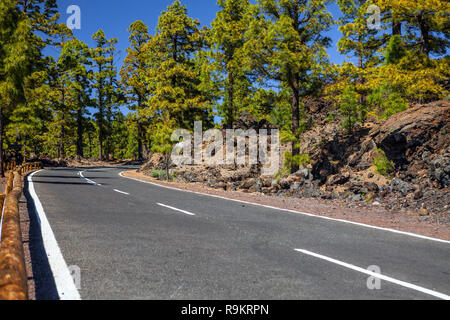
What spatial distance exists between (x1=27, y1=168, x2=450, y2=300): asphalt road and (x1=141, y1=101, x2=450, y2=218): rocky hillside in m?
4.60

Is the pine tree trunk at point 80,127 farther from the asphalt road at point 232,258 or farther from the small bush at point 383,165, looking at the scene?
the small bush at point 383,165

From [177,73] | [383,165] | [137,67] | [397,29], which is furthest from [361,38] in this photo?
[137,67]

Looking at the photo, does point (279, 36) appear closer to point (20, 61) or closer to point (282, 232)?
point (282, 232)

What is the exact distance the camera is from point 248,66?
699 inches

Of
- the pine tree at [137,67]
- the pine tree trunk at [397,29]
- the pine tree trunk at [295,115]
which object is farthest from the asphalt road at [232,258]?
the pine tree at [137,67]

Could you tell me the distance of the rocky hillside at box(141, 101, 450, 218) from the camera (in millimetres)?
10656

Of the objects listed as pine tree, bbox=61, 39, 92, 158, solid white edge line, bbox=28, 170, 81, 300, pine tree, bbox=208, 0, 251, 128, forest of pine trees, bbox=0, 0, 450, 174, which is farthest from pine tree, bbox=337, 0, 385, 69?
pine tree, bbox=61, 39, 92, 158

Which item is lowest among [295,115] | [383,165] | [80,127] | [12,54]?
[383,165]

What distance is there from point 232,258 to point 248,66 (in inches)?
581

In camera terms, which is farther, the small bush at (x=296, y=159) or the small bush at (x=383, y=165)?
the small bush at (x=296, y=159)

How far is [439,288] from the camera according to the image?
3.80 m

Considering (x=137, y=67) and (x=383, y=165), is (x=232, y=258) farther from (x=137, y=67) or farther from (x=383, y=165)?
(x=137, y=67)

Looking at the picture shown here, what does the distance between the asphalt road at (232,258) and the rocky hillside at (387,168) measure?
4.60 metres

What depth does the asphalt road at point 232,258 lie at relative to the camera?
11.4 ft
